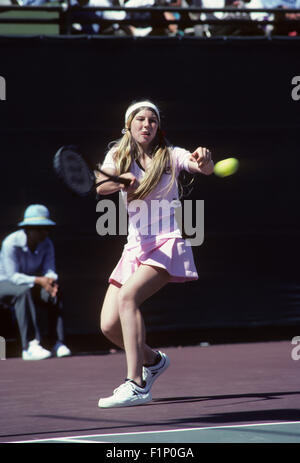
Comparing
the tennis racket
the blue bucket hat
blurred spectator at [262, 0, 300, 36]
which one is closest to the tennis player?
the tennis racket

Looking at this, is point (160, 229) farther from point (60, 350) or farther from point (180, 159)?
point (60, 350)

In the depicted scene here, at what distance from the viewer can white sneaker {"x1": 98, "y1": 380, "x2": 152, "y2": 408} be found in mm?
5883

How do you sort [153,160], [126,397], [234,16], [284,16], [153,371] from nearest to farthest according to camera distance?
[126,397] < [153,160] < [153,371] < [284,16] < [234,16]

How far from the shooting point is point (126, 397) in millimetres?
5883

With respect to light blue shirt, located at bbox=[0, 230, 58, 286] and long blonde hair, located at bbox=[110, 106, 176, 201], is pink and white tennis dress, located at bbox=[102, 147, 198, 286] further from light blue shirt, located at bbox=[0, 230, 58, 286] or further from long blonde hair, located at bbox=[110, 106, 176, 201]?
light blue shirt, located at bbox=[0, 230, 58, 286]

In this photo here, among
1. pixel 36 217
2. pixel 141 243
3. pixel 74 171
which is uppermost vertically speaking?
pixel 36 217

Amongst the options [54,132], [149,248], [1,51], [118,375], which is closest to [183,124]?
[54,132]

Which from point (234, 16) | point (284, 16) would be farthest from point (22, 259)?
point (284, 16)

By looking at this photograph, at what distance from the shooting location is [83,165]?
560 cm

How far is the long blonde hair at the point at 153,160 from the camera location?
5.92 m

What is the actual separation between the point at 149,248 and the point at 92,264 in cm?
320

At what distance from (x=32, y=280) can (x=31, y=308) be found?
0.84 feet

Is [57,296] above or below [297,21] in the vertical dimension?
below
